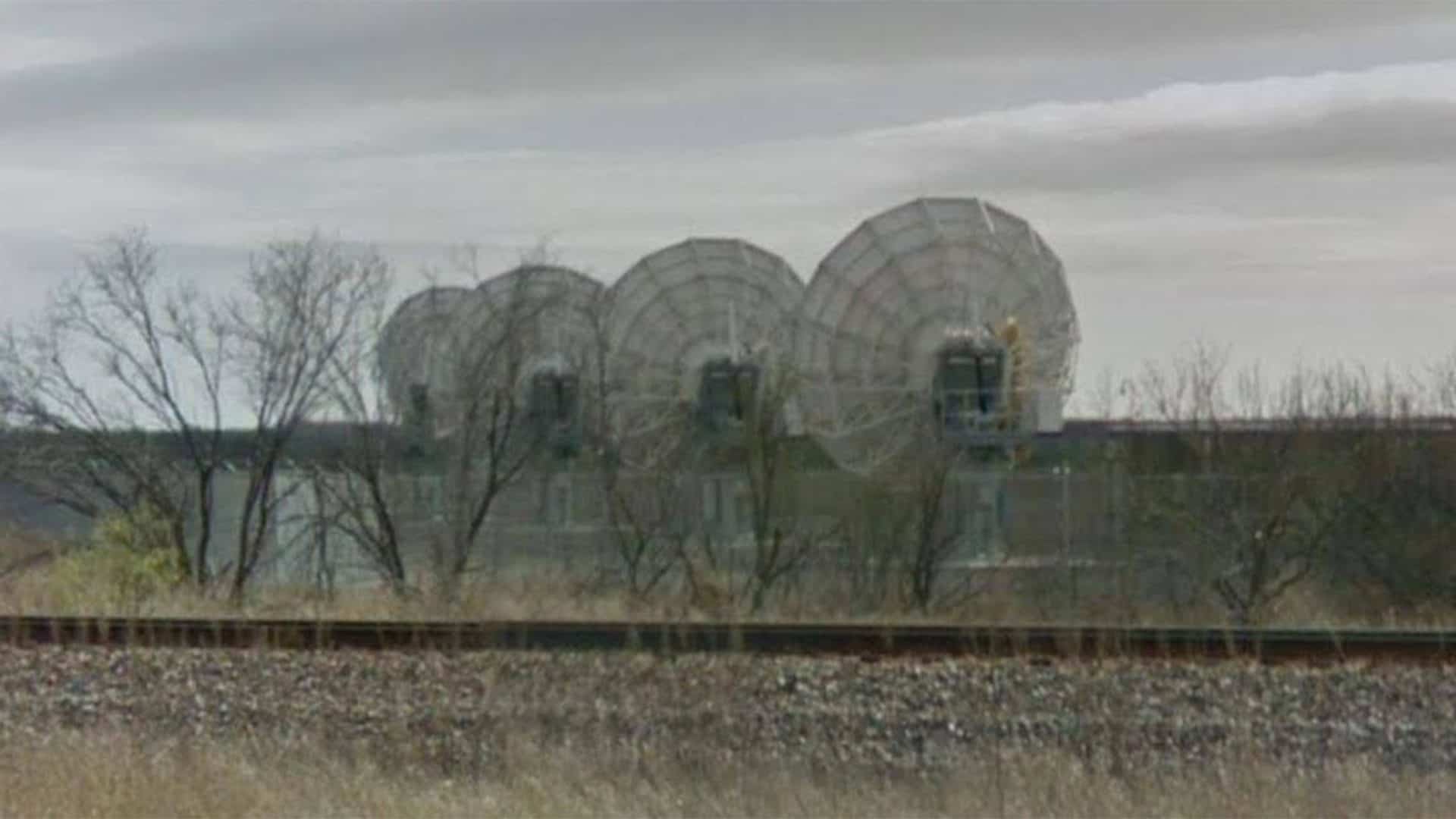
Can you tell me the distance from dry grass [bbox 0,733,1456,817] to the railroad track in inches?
125

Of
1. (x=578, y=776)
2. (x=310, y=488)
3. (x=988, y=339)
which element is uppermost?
(x=988, y=339)

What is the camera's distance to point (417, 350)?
102 ft

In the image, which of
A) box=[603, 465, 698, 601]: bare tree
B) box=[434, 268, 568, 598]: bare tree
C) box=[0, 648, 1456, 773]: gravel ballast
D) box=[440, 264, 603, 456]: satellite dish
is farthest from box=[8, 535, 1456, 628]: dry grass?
box=[440, 264, 603, 456]: satellite dish

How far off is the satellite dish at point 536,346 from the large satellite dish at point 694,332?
880 mm

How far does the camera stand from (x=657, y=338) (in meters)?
34.3

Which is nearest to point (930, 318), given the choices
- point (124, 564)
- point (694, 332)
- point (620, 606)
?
point (694, 332)

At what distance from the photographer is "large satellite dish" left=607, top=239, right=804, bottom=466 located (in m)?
32.2

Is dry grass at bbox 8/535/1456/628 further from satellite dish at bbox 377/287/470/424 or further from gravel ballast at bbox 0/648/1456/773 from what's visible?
satellite dish at bbox 377/287/470/424

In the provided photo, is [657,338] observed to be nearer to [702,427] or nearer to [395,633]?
[702,427]

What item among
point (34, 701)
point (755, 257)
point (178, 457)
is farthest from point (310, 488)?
point (34, 701)

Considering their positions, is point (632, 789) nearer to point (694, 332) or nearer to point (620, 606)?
point (620, 606)

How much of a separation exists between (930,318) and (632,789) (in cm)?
2285

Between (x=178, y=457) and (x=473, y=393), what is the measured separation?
481 cm

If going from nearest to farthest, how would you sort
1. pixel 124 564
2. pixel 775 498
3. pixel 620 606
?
pixel 620 606 < pixel 124 564 < pixel 775 498
